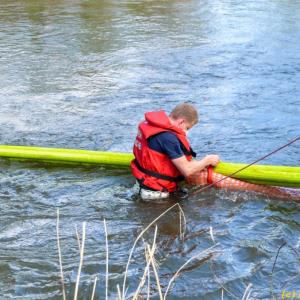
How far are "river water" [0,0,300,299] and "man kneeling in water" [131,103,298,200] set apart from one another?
139 millimetres

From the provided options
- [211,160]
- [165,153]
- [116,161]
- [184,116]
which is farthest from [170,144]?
[116,161]

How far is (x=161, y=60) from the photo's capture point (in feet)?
37.4

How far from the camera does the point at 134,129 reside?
7.62 metres

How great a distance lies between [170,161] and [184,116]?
0.40 m

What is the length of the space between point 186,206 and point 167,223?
0.36 m

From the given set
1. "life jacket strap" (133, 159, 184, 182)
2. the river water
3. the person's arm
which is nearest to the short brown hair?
the person's arm

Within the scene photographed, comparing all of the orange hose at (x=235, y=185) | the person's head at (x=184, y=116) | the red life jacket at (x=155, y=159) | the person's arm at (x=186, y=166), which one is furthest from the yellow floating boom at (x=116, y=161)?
the person's head at (x=184, y=116)

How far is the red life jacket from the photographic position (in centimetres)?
498

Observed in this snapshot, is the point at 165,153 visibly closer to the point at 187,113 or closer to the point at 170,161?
the point at 170,161

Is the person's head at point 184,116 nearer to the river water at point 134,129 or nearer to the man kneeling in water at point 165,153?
the man kneeling in water at point 165,153

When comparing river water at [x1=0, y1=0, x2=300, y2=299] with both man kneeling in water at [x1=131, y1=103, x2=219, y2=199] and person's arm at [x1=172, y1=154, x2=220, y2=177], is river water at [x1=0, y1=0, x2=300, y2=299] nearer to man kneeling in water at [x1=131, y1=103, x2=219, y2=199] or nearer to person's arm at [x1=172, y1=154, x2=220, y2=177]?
man kneeling in water at [x1=131, y1=103, x2=219, y2=199]

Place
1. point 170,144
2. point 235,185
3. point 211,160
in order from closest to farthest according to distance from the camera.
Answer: point 170,144
point 211,160
point 235,185

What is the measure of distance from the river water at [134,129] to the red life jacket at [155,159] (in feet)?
0.73

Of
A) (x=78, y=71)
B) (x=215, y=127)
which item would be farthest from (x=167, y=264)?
(x=78, y=71)
